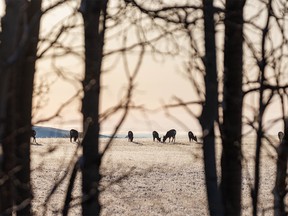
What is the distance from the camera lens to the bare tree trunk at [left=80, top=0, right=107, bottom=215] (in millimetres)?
4148

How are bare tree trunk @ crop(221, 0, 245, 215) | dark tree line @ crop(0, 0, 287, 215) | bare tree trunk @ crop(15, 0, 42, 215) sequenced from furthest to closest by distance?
bare tree trunk @ crop(15, 0, 42, 215), bare tree trunk @ crop(221, 0, 245, 215), dark tree line @ crop(0, 0, 287, 215)

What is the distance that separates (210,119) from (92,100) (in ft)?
2.52

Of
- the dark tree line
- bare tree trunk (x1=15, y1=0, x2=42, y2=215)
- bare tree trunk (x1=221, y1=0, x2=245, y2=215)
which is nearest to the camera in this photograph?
the dark tree line

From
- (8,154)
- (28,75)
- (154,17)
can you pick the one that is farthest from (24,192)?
(154,17)

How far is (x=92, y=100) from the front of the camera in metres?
4.18

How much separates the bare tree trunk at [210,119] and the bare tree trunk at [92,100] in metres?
0.68

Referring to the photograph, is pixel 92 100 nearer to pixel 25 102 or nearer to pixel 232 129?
pixel 232 129

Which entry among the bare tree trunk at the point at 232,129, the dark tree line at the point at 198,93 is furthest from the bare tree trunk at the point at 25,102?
the bare tree trunk at the point at 232,129

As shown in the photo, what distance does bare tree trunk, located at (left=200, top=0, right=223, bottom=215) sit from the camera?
4086mm

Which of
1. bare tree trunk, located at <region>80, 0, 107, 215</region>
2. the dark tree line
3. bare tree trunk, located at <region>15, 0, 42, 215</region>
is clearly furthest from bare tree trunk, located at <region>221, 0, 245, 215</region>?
bare tree trunk, located at <region>15, 0, 42, 215</region>

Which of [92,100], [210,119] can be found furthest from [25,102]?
[210,119]

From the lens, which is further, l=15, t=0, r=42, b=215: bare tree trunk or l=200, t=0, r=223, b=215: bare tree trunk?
l=15, t=0, r=42, b=215: bare tree trunk

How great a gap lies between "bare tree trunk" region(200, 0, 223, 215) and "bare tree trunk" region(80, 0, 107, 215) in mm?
Answer: 684

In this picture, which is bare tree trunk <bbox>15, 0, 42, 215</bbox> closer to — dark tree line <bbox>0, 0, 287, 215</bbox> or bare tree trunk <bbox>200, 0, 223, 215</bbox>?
dark tree line <bbox>0, 0, 287, 215</bbox>
